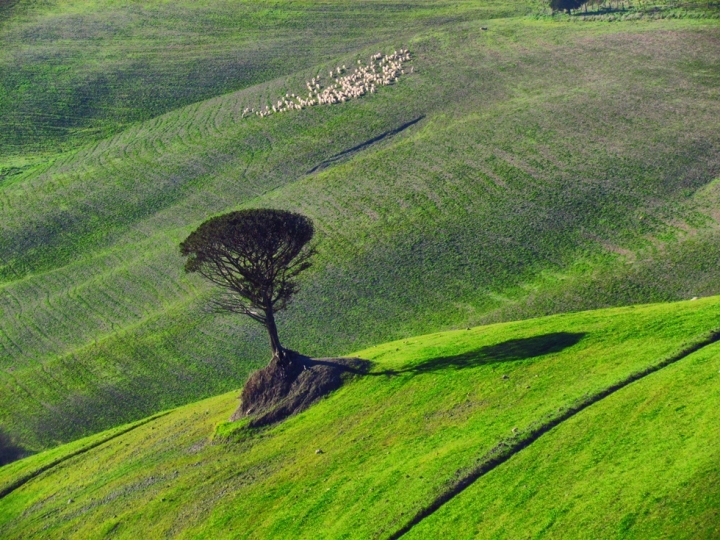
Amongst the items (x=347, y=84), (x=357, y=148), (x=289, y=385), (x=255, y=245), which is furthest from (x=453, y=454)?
(x=347, y=84)

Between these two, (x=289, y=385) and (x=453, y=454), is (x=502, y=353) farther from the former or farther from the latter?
(x=289, y=385)

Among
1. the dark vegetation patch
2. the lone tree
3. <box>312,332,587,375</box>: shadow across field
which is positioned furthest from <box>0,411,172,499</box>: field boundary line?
<box>312,332,587,375</box>: shadow across field

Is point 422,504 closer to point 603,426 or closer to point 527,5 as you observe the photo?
point 603,426

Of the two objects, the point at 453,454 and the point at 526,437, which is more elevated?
the point at 526,437

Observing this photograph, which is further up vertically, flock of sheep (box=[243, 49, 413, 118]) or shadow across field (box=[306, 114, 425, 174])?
flock of sheep (box=[243, 49, 413, 118])

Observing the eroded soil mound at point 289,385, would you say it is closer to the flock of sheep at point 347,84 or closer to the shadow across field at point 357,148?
the shadow across field at point 357,148

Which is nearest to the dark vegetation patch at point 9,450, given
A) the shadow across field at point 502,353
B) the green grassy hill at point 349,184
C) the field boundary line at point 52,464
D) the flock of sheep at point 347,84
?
the green grassy hill at point 349,184

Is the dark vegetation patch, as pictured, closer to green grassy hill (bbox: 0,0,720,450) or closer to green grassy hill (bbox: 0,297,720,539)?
green grassy hill (bbox: 0,0,720,450)
